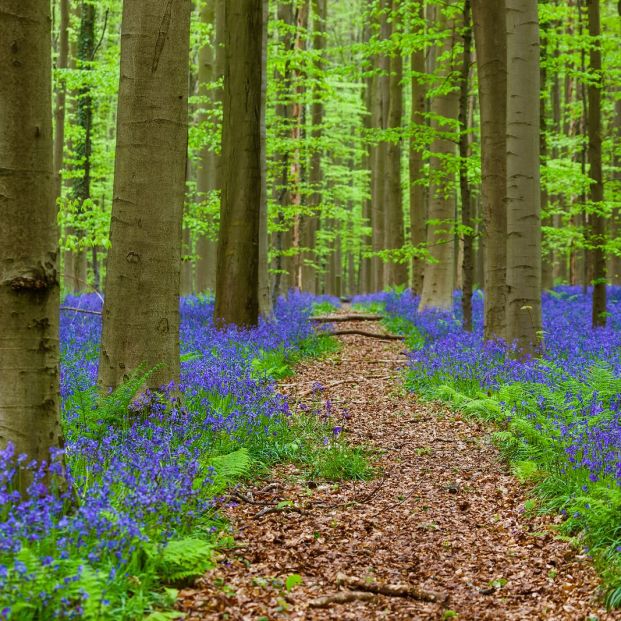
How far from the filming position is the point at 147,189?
18.3ft

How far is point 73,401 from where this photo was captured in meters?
5.33

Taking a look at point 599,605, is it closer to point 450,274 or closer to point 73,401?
point 73,401

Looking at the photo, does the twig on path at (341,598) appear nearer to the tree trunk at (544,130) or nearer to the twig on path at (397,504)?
the twig on path at (397,504)

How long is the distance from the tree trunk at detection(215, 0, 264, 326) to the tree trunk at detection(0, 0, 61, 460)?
25.9 ft

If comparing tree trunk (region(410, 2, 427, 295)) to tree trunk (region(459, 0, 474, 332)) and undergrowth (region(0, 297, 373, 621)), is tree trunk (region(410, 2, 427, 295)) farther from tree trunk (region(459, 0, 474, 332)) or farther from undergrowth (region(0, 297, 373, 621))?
undergrowth (region(0, 297, 373, 621))

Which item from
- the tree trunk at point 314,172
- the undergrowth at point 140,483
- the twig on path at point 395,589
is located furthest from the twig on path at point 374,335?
the twig on path at point 395,589

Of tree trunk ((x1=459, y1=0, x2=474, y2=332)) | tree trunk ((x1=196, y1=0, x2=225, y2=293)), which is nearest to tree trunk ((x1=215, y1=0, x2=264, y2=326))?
tree trunk ((x1=459, y1=0, x2=474, y2=332))

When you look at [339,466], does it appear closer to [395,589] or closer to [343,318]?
[395,589]

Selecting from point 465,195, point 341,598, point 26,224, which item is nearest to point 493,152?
point 465,195

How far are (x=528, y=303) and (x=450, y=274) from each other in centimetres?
704

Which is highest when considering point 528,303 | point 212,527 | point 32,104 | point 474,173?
point 474,173

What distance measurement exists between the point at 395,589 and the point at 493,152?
839cm

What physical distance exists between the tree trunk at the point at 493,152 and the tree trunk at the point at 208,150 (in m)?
8.55

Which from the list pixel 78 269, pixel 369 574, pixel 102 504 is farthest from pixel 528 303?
pixel 78 269
